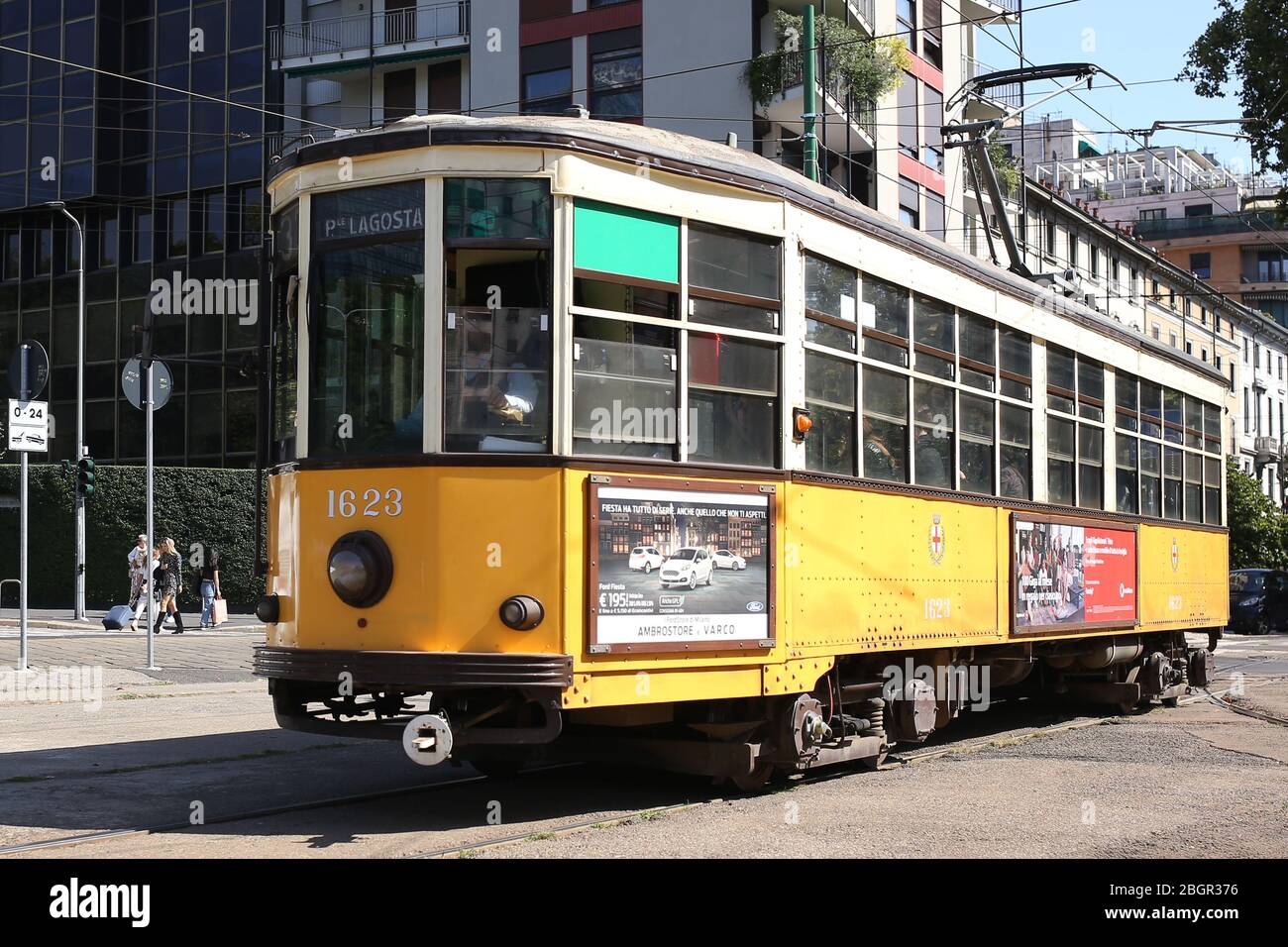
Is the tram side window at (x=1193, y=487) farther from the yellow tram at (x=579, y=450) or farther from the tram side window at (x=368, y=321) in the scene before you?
the tram side window at (x=368, y=321)

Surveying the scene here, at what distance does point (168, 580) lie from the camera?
25719 millimetres

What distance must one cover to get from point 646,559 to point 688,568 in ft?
0.89

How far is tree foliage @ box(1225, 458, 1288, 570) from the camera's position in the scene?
4500cm

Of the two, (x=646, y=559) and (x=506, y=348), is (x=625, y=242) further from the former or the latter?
(x=646, y=559)

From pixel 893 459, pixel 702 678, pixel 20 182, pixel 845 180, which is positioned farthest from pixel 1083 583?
pixel 20 182

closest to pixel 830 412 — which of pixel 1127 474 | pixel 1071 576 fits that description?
pixel 1071 576

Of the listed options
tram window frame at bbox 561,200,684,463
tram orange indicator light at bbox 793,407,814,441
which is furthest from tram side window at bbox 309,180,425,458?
tram orange indicator light at bbox 793,407,814,441

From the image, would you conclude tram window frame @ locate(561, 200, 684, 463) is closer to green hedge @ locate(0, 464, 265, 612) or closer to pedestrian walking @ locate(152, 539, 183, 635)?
pedestrian walking @ locate(152, 539, 183, 635)

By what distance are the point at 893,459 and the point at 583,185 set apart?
3122 millimetres

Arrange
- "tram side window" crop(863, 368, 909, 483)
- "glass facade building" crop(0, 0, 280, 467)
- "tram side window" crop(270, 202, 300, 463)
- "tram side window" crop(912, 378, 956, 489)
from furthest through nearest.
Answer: "glass facade building" crop(0, 0, 280, 467) < "tram side window" crop(912, 378, 956, 489) < "tram side window" crop(863, 368, 909, 483) < "tram side window" crop(270, 202, 300, 463)

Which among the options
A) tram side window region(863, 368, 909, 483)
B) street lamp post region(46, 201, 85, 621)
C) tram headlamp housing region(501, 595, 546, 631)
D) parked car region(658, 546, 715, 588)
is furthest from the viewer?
street lamp post region(46, 201, 85, 621)

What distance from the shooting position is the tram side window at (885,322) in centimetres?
960

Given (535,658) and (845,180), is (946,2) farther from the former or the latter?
(535,658)

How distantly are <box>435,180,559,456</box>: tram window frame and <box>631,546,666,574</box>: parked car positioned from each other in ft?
2.29
